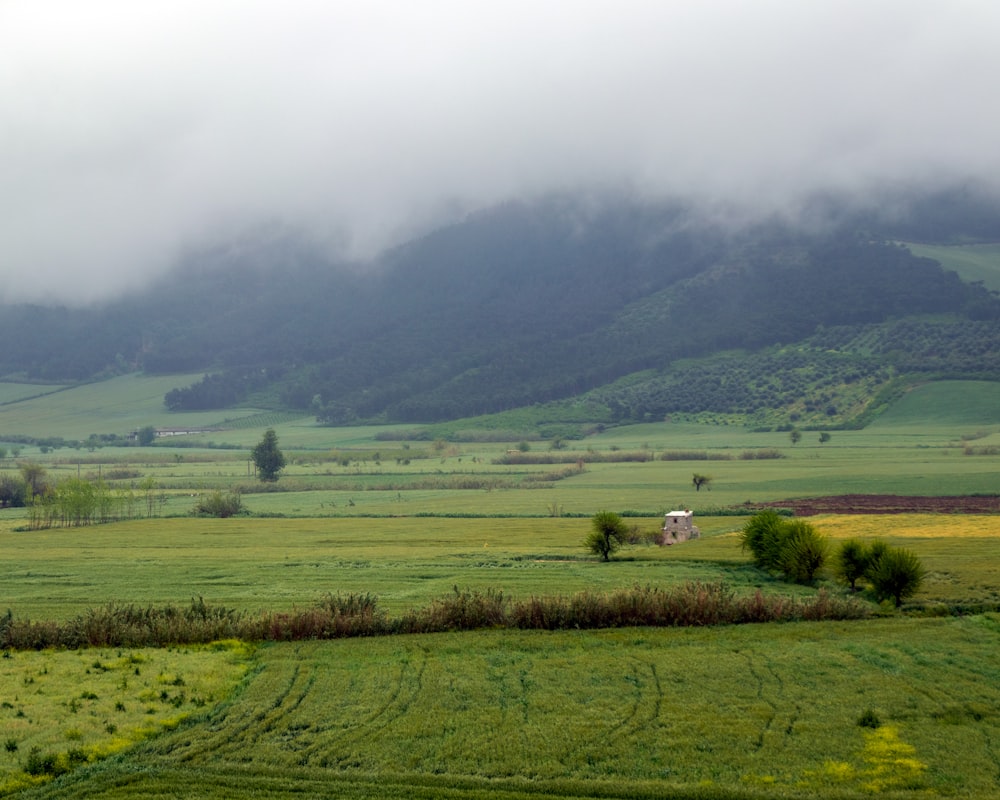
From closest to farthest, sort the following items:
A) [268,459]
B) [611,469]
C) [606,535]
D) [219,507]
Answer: [606,535], [219,507], [268,459], [611,469]

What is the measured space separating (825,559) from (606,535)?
10.9 meters

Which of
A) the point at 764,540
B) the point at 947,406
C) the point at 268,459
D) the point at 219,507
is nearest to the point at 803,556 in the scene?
the point at 764,540

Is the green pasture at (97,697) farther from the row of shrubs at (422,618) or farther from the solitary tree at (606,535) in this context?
the solitary tree at (606,535)

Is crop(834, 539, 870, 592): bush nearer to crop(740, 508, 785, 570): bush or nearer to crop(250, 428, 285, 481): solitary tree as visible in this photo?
crop(740, 508, 785, 570): bush

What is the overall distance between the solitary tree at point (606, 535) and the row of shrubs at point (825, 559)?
5836mm

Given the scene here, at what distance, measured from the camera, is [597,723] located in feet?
73.8

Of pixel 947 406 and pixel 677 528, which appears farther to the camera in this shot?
pixel 947 406

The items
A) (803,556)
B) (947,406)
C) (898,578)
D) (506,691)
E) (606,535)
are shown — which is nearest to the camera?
(506,691)

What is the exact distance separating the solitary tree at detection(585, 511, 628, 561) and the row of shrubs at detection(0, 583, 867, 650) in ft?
50.4

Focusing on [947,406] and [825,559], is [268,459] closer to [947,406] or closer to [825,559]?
[825,559]

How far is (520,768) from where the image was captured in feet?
66.2

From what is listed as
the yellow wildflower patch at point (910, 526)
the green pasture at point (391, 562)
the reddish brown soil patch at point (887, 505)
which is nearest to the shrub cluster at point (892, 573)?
the green pasture at point (391, 562)

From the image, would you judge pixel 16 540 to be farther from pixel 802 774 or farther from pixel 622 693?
pixel 802 774

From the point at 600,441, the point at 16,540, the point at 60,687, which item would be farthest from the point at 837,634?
the point at 600,441
